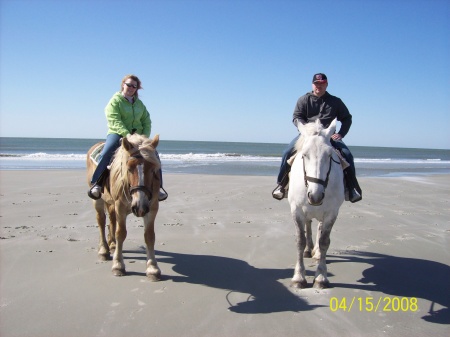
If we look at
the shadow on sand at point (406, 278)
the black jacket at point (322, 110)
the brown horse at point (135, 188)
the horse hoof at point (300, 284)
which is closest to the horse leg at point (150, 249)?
the brown horse at point (135, 188)

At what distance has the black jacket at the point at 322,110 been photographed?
16.3ft

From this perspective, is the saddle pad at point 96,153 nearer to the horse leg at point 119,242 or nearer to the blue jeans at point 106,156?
the blue jeans at point 106,156

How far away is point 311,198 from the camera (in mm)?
3604

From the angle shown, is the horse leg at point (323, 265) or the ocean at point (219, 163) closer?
the horse leg at point (323, 265)

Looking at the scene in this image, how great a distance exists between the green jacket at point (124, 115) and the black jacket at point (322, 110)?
2.29 m

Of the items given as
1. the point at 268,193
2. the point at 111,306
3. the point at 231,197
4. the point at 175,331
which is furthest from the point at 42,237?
the point at 268,193

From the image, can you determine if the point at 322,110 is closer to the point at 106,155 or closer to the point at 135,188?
the point at 135,188

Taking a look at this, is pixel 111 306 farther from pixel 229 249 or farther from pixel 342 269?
pixel 342 269

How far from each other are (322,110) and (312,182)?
1.76 m

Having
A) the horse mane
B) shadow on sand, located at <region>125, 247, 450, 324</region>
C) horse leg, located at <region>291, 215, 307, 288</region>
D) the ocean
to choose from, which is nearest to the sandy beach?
shadow on sand, located at <region>125, 247, 450, 324</region>

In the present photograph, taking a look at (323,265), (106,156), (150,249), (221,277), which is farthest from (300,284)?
(106,156)

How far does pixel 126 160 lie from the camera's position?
406 cm

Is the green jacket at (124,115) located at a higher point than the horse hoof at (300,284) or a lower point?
higher

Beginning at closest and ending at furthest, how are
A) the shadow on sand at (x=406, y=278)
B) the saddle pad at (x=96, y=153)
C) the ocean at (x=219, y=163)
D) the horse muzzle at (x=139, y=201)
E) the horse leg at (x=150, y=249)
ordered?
the horse muzzle at (x=139, y=201), the shadow on sand at (x=406, y=278), the horse leg at (x=150, y=249), the saddle pad at (x=96, y=153), the ocean at (x=219, y=163)
